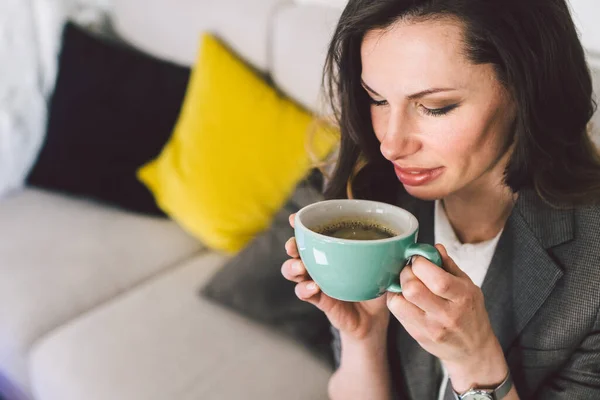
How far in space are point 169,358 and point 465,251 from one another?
0.67m

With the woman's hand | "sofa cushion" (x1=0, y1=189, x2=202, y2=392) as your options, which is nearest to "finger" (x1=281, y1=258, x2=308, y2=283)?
the woman's hand

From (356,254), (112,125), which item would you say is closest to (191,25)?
(112,125)

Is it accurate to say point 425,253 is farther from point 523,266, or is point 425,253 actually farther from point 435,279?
point 523,266

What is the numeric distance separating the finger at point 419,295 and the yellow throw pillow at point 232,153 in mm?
841

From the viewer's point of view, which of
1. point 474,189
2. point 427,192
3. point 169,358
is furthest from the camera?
point 169,358

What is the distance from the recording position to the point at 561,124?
33.9 inches

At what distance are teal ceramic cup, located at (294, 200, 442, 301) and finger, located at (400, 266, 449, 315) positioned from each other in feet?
0.04

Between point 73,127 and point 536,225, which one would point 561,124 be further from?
point 73,127

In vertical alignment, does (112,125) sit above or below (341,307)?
below

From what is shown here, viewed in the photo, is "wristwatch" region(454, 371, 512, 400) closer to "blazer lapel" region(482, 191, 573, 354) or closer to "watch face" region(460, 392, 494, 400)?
"watch face" region(460, 392, 494, 400)

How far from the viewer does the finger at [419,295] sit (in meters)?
0.64

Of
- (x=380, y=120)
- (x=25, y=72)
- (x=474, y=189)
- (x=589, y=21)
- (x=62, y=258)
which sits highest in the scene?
(x=589, y=21)

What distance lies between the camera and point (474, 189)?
98 cm

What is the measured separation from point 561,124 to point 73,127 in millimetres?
1564
